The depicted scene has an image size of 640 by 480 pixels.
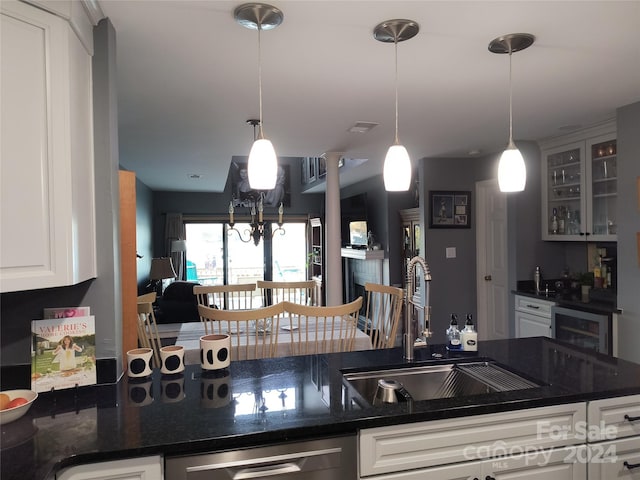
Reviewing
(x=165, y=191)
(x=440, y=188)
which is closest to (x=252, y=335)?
(x=440, y=188)

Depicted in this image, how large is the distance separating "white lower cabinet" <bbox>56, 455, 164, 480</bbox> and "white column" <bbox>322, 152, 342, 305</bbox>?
2899 mm

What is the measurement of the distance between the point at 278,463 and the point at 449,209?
401 centimetres

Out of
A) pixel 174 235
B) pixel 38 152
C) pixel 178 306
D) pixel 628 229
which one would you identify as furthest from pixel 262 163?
pixel 174 235

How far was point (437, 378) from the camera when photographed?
70.9 inches

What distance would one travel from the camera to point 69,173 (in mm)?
1319

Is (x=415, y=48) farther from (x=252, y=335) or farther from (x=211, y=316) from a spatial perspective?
(x=252, y=335)

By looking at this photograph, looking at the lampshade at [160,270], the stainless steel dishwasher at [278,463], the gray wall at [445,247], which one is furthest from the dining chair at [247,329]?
the lampshade at [160,270]

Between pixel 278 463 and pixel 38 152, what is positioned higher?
pixel 38 152

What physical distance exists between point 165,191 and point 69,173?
7.15 metres

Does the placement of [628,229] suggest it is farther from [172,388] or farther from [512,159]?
[172,388]

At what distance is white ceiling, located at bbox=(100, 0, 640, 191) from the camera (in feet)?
5.22

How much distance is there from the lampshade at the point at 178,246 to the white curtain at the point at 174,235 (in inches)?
7.3

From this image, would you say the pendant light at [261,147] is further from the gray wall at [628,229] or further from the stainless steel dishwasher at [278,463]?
the gray wall at [628,229]

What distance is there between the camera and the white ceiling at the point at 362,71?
5.22ft
